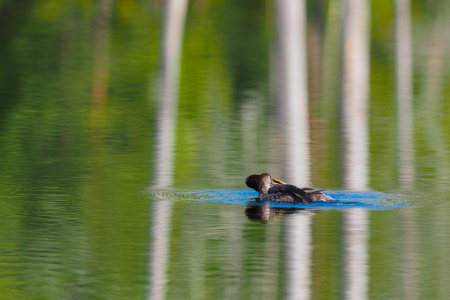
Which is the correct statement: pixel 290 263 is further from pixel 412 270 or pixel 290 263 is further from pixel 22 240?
pixel 22 240

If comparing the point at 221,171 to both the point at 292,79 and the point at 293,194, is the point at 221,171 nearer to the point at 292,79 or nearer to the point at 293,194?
the point at 293,194

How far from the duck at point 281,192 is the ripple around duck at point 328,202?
55mm

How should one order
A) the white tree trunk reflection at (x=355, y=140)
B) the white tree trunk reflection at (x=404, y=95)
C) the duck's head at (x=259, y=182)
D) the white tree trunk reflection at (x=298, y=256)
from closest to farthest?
the white tree trunk reflection at (x=298, y=256) < the white tree trunk reflection at (x=355, y=140) < the duck's head at (x=259, y=182) < the white tree trunk reflection at (x=404, y=95)

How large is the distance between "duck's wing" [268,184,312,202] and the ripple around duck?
8 centimetres

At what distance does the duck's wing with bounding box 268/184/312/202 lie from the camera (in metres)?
12.6

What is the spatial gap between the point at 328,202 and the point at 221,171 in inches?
105

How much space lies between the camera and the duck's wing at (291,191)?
1262 centimetres

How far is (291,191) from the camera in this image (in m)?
12.8

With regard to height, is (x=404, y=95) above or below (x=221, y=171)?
above

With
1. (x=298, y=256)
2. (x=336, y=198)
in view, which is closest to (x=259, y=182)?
(x=336, y=198)

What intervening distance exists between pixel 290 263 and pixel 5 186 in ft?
16.9

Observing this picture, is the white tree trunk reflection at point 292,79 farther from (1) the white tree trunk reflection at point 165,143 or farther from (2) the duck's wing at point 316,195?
(2) the duck's wing at point 316,195

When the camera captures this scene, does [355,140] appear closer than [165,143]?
No

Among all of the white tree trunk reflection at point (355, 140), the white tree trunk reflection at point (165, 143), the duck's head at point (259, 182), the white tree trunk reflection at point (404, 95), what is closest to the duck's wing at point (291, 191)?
the duck's head at point (259, 182)
